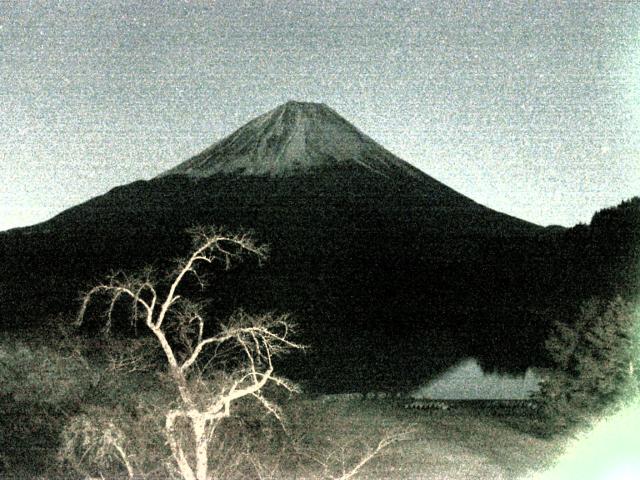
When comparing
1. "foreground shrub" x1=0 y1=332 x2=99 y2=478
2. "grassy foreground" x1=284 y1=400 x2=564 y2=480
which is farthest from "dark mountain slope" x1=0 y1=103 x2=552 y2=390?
"foreground shrub" x1=0 y1=332 x2=99 y2=478

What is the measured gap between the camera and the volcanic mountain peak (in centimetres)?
10038

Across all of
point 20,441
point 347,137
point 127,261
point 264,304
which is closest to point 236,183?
point 347,137

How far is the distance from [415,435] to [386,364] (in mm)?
20004

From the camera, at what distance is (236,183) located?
93.7 m

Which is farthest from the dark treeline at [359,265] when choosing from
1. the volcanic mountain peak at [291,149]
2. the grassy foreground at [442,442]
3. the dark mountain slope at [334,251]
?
the grassy foreground at [442,442]

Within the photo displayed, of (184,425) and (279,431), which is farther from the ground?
(184,425)

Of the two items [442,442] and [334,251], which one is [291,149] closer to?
[334,251]

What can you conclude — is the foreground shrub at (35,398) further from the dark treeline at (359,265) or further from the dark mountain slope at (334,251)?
the dark mountain slope at (334,251)

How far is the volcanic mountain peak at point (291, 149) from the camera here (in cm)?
10038

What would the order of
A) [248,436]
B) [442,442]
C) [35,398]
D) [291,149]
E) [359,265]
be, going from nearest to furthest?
[248,436] < [35,398] < [442,442] < [359,265] < [291,149]

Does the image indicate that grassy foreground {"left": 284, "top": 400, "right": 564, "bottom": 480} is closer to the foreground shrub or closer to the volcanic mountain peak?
the foreground shrub

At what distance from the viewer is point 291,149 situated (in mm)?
103875

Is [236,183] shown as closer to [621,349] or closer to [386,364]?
[386,364]

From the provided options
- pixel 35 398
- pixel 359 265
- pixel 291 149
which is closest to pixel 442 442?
pixel 35 398
